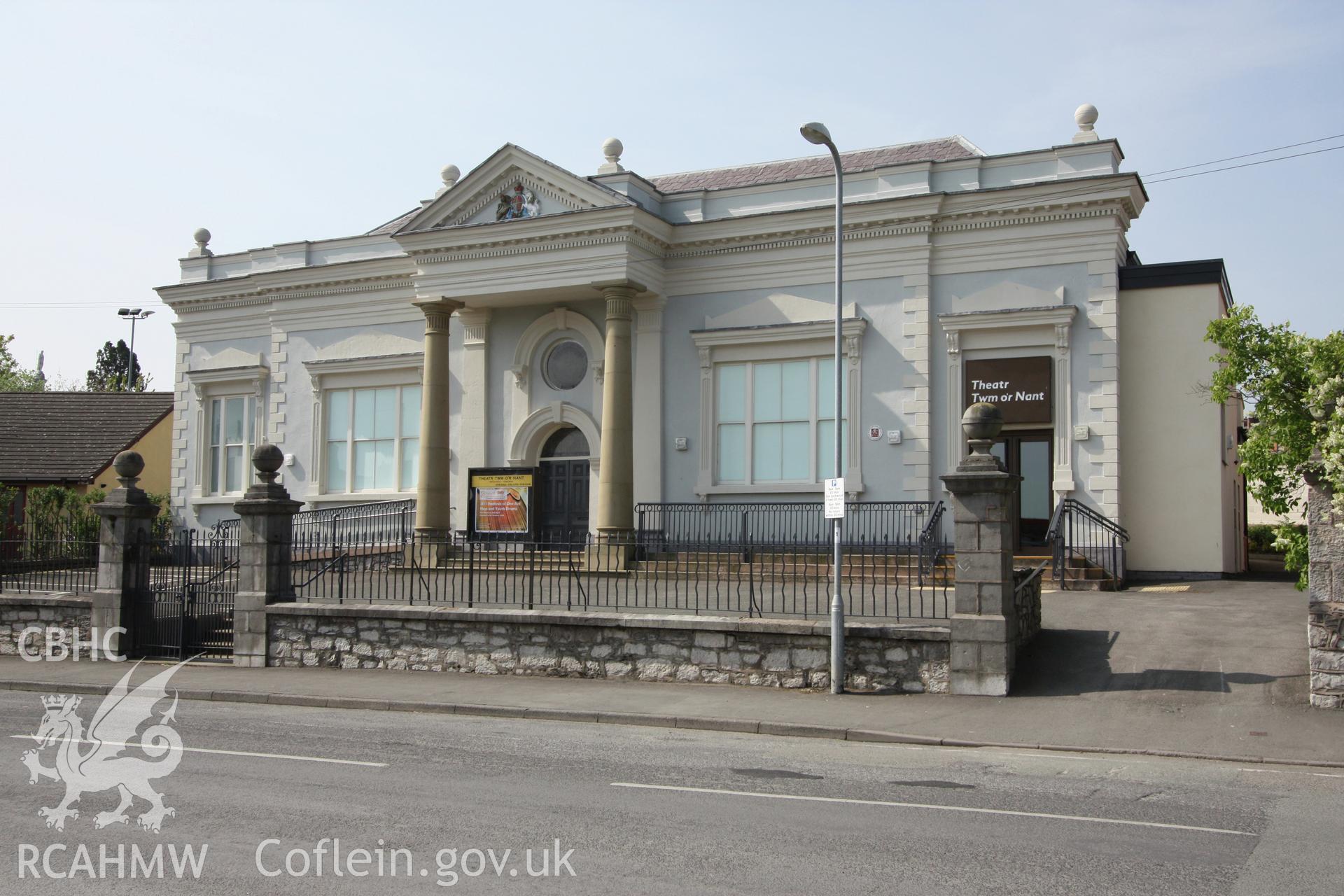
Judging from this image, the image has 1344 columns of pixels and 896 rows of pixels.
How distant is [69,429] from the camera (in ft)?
124

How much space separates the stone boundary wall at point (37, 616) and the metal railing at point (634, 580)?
3.43 m

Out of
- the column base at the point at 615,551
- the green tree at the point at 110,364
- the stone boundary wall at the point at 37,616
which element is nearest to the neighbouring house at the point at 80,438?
the stone boundary wall at the point at 37,616

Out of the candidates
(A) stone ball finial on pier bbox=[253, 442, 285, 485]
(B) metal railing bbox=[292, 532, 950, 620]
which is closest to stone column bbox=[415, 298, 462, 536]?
(B) metal railing bbox=[292, 532, 950, 620]

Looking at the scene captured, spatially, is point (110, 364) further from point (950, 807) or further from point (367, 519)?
point (950, 807)

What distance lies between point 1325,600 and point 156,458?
34272mm

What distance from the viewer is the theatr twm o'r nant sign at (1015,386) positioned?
22578 mm

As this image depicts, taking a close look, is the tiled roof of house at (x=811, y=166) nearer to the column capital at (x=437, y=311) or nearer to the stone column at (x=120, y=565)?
the column capital at (x=437, y=311)

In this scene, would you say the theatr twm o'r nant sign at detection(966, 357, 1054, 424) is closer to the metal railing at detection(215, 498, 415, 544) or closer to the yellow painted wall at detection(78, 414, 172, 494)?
the metal railing at detection(215, 498, 415, 544)

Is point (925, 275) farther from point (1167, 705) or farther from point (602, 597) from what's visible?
point (1167, 705)

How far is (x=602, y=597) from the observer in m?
18.4

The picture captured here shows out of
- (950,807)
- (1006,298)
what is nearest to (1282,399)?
(950,807)

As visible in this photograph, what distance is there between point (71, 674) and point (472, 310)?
13.5m

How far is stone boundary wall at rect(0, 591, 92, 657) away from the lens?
61.5 feet

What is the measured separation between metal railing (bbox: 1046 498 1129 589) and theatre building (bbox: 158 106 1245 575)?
274 mm
